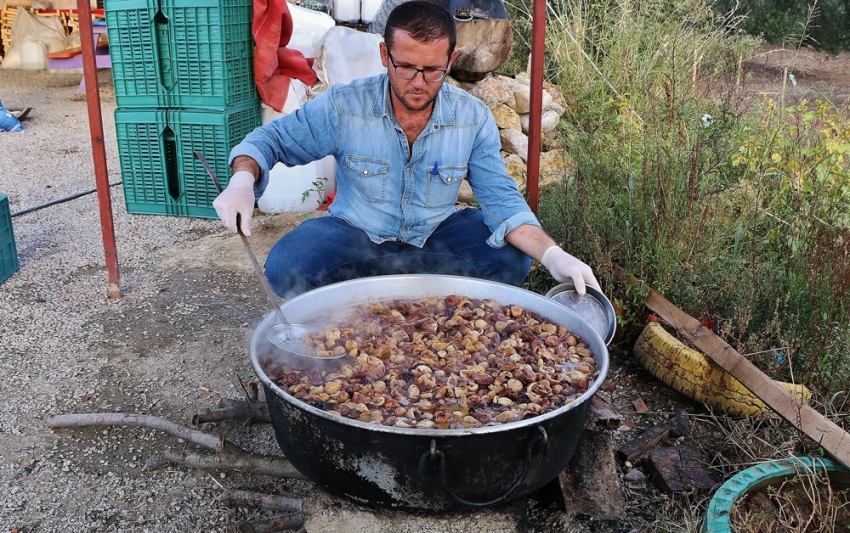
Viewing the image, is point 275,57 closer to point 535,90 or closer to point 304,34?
point 304,34

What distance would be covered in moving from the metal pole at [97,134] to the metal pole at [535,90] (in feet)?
7.97

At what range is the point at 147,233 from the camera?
533 cm

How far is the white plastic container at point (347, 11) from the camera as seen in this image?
23.4ft

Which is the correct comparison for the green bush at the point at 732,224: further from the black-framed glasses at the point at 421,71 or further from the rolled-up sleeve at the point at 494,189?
the black-framed glasses at the point at 421,71

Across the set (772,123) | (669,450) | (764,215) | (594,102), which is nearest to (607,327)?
(669,450)

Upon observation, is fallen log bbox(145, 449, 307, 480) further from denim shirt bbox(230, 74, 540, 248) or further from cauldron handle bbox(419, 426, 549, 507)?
denim shirt bbox(230, 74, 540, 248)

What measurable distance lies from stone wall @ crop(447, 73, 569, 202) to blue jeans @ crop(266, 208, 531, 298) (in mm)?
2159

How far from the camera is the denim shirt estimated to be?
322cm

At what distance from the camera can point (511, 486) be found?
201 centimetres

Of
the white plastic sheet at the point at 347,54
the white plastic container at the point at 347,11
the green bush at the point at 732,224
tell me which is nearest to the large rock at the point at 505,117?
the white plastic sheet at the point at 347,54

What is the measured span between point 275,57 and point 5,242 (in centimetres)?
240

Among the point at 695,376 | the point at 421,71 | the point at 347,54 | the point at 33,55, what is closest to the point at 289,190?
the point at 347,54

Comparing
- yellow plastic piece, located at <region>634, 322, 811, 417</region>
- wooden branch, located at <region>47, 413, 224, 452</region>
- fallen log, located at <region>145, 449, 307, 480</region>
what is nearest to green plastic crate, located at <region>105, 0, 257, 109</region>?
wooden branch, located at <region>47, 413, 224, 452</region>

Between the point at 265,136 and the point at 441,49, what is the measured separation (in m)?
0.89
